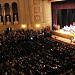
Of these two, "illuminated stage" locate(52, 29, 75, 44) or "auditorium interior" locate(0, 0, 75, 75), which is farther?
"illuminated stage" locate(52, 29, 75, 44)

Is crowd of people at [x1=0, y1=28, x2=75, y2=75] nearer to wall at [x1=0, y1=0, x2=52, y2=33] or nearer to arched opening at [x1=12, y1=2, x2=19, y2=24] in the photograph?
wall at [x1=0, y1=0, x2=52, y2=33]

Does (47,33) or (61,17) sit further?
(61,17)

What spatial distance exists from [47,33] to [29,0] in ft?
11.6

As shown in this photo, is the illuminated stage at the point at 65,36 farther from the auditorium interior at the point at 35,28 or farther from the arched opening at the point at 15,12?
the arched opening at the point at 15,12

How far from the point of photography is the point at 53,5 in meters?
15.8

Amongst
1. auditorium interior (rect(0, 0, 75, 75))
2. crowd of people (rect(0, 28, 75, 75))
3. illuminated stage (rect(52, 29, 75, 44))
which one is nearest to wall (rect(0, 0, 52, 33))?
auditorium interior (rect(0, 0, 75, 75))

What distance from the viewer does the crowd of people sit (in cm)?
662

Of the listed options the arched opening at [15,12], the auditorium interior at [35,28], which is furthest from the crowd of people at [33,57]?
the arched opening at [15,12]

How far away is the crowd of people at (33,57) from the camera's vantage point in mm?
6617

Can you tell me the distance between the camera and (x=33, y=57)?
8641mm

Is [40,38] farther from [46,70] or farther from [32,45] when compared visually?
[46,70]

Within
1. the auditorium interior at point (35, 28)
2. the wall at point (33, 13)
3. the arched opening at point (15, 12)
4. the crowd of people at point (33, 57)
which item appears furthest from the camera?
the arched opening at point (15, 12)

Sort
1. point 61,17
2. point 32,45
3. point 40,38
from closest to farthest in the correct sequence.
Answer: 1. point 32,45
2. point 40,38
3. point 61,17

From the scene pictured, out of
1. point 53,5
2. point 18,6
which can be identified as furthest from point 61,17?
point 18,6
